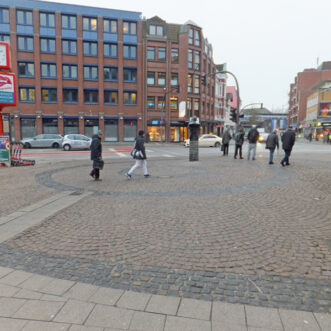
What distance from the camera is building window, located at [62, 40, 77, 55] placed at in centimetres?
3584

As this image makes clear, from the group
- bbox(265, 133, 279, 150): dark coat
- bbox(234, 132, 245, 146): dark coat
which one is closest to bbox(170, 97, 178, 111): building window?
bbox(234, 132, 245, 146): dark coat

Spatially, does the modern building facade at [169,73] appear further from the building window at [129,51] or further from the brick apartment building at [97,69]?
the building window at [129,51]

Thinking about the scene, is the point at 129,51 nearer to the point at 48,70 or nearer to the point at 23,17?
the point at 48,70

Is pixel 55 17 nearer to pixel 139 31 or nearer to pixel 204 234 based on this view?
pixel 139 31

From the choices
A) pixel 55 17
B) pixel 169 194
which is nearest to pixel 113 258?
pixel 169 194

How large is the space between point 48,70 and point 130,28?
1254 centimetres

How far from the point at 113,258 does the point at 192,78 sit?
134 feet

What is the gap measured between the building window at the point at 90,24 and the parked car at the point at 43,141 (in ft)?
58.0

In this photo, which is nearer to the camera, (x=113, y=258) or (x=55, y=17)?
(x=113, y=258)

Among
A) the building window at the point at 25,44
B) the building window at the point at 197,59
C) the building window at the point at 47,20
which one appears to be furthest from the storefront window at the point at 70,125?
the building window at the point at 197,59

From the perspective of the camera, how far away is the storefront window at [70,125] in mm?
36812

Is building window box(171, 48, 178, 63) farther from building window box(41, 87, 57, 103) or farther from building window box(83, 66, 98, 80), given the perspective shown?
building window box(41, 87, 57, 103)

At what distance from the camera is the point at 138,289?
2906mm

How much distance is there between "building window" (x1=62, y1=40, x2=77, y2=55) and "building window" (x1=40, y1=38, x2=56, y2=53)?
1.25 meters
